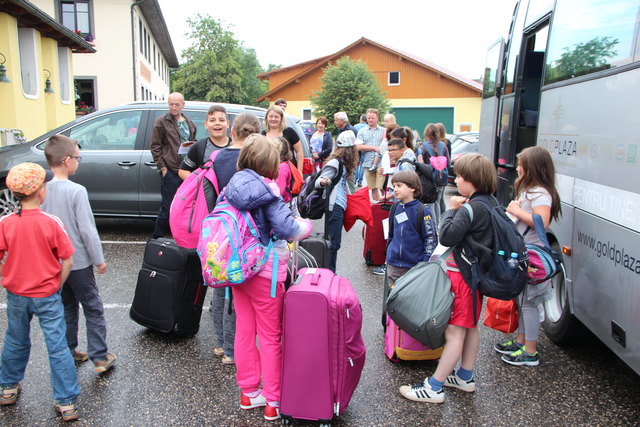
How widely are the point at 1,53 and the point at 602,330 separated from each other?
12.1 meters

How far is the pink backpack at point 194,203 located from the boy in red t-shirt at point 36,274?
0.76 metres

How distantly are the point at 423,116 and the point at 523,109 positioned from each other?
3604 cm

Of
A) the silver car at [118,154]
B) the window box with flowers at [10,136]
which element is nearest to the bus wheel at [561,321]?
the silver car at [118,154]

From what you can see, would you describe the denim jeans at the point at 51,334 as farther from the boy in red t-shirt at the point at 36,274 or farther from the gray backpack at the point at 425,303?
the gray backpack at the point at 425,303

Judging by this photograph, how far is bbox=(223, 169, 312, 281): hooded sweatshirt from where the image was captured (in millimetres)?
2922

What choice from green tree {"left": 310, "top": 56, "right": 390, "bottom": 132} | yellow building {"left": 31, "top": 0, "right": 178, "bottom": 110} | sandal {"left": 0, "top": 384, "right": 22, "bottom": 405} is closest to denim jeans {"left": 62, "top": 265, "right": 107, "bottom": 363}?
sandal {"left": 0, "top": 384, "right": 22, "bottom": 405}

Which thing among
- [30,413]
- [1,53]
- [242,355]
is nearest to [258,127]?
[242,355]

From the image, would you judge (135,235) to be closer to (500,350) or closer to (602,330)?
Answer: (500,350)

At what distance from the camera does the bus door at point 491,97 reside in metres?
7.07

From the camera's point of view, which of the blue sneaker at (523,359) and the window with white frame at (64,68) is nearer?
the blue sneaker at (523,359)

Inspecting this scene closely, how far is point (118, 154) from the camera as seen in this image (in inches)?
305

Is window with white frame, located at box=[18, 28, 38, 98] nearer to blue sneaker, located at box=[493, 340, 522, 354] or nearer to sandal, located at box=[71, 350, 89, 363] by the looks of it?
sandal, located at box=[71, 350, 89, 363]

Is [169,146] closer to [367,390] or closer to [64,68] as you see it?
[367,390]

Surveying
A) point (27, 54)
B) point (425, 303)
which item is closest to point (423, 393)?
point (425, 303)
